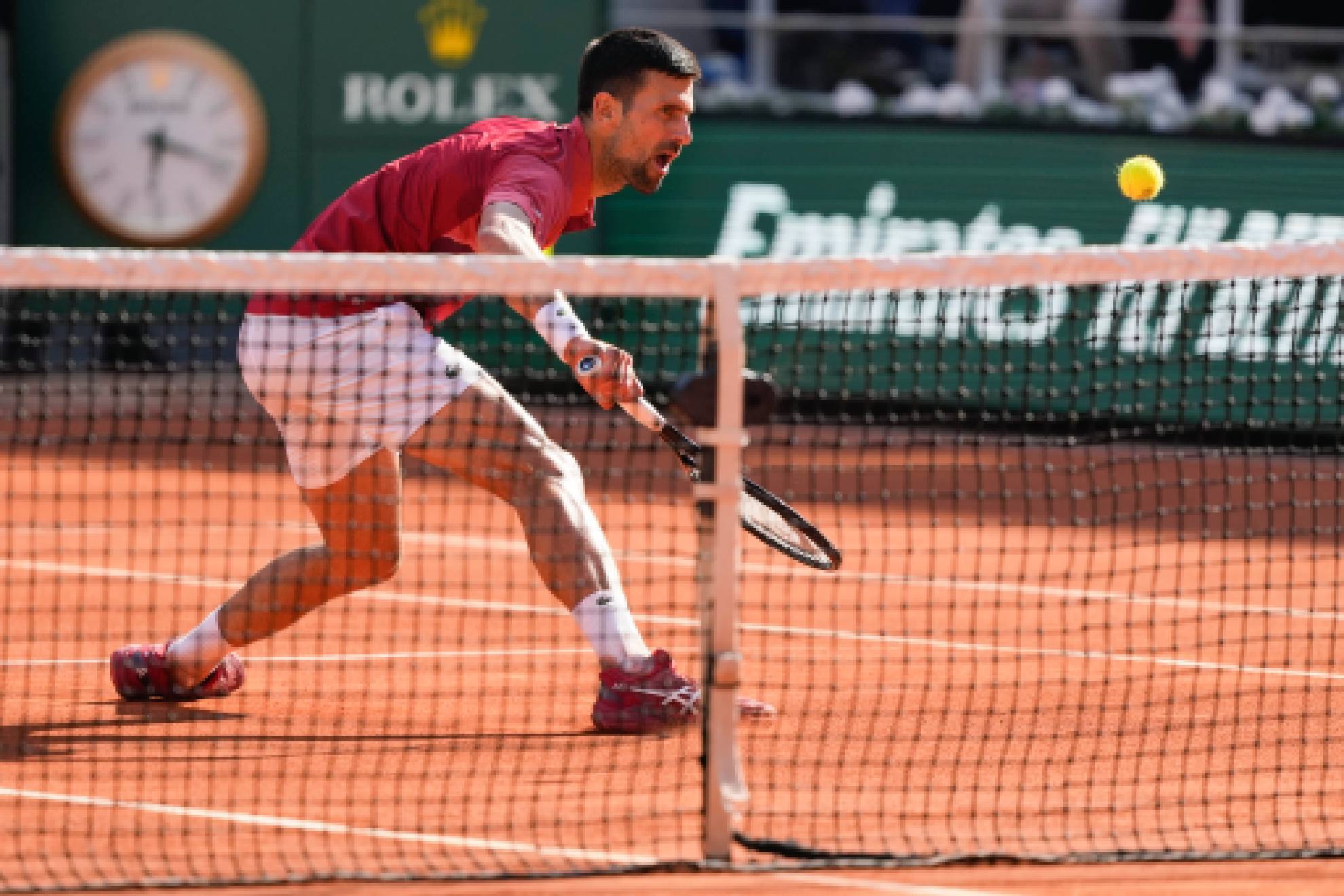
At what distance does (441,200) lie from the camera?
5.03m

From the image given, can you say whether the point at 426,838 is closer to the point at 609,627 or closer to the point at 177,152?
the point at 609,627

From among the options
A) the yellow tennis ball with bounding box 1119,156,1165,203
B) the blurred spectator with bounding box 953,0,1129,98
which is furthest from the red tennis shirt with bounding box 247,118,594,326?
the blurred spectator with bounding box 953,0,1129,98

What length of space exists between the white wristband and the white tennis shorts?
0.40 metres

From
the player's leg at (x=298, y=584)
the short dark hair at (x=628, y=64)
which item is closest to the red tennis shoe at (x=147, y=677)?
the player's leg at (x=298, y=584)

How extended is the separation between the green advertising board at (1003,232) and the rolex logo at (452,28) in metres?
1.44

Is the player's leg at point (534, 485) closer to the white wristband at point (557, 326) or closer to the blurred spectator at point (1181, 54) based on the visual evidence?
the white wristband at point (557, 326)

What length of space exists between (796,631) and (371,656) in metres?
1.41

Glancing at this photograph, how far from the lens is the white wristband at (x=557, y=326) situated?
183 inches

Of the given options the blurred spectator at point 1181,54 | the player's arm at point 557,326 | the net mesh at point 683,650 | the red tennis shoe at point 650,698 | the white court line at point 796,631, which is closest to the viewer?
the net mesh at point 683,650

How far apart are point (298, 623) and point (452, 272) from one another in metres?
3.03

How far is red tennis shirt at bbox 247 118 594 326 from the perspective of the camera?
4.98 metres

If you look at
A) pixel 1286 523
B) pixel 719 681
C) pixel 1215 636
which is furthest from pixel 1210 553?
pixel 719 681

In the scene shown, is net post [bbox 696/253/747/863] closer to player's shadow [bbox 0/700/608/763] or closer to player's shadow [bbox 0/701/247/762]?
player's shadow [bbox 0/700/608/763]

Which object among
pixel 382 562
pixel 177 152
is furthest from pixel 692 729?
pixel 177 152
